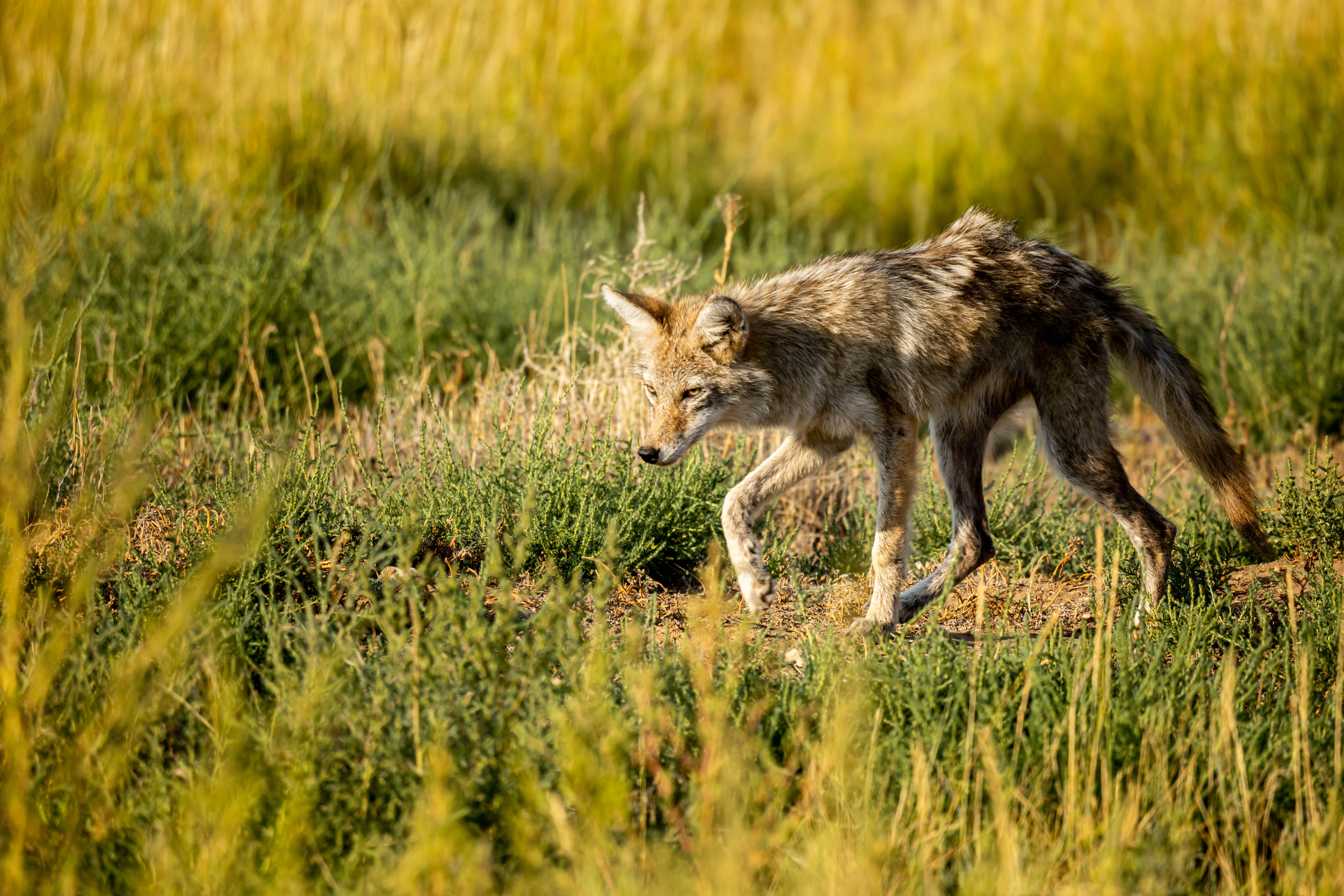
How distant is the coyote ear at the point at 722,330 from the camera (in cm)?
440

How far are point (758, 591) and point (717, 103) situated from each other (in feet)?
32.1

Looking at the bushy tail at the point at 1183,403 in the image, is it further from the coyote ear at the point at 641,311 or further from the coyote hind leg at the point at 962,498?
the coyote ear at the point at 641,311

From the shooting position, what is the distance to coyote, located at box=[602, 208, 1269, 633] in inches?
180

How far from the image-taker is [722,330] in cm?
454

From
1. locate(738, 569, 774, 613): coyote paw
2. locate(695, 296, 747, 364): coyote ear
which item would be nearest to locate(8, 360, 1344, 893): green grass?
locate(738, 569, 774, 613): coyote paw

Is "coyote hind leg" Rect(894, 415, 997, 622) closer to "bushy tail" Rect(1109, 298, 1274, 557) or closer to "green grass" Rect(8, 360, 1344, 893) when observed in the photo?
"bushy tail" Rect(1109, 298, 1274, 557)

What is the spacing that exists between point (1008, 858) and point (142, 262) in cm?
631

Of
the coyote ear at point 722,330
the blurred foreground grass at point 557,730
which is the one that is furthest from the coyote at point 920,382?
the blurred foreground grass at point 557,730

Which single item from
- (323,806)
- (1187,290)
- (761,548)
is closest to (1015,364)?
(761,548)

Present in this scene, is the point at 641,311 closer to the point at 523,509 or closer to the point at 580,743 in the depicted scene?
the point at 523,509

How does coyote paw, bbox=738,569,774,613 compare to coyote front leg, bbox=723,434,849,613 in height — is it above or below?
below

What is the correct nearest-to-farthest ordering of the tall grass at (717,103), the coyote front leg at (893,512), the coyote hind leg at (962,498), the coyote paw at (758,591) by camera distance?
the coyote paw at (758,591)
the coyote front leg at (893,512)
the coyote hind leg at (962,498)
the tall grass at (717,103)

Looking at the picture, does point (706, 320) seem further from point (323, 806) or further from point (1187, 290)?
point (1187, 290)

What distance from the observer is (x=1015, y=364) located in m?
4.87
